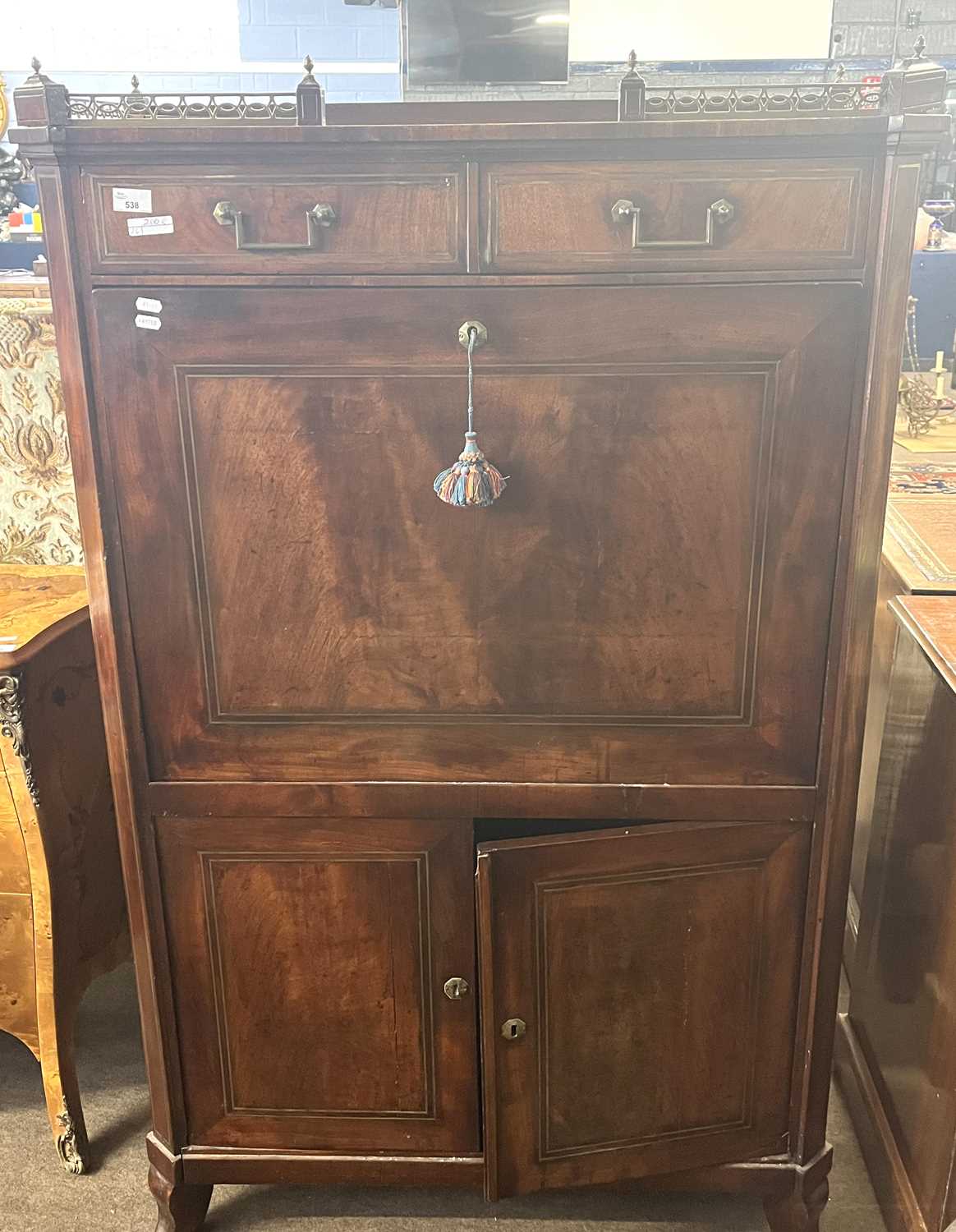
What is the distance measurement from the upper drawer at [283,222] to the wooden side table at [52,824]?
1.77 ft

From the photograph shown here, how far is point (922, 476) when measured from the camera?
187 cm

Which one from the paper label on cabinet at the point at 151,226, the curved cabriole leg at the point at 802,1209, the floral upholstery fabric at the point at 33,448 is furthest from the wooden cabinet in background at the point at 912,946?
the floral upholstery fabric at the point at 33,448

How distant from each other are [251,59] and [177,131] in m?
3.76

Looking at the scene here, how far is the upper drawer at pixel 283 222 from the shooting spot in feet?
3.00

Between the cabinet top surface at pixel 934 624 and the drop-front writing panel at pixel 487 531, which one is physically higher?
the drop-front writing panel at pixel 487 531

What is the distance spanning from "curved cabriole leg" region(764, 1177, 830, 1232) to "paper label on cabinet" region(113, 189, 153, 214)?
1224 mm

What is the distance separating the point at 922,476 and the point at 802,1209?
1.17m

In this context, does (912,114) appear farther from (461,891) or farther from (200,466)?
(461,891)

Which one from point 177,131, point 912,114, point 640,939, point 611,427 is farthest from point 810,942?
point 177,131

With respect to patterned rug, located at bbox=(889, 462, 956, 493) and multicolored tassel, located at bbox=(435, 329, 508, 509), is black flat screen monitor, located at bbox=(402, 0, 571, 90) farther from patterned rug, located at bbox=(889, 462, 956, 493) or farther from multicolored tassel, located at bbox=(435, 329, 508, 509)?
multicolored tassel, located at bbox=(435, 329, 508, 509)

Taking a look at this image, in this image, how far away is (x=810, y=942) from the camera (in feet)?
3.75

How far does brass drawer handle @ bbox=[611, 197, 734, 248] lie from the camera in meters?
0.90

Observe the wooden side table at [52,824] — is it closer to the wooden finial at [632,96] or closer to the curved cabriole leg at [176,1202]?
the curved cabriole leg at [176,1202]

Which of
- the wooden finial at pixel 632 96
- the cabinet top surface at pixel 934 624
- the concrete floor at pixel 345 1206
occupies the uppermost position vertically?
the wooden finial at pixel 632 96
